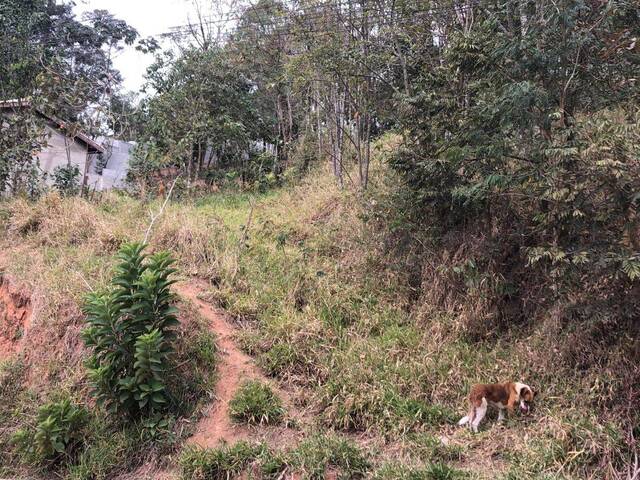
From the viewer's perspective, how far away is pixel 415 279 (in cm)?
562

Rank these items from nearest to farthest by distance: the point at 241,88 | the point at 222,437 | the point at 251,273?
the point at 222,437 → the point at 251,273 → the point at 241,88

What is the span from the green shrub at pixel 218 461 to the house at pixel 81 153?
25.9 feet

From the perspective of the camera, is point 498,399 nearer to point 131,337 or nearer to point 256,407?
point 256,407

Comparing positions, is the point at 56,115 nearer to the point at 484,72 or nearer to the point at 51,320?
the point at 51,320

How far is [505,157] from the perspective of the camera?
14.1 feet

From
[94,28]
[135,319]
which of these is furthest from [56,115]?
[94,28]

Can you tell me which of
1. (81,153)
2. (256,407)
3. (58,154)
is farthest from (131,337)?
(81,153)

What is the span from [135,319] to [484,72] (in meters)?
3.93

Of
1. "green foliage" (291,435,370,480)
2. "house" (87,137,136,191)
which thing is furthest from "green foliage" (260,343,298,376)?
"house" (87,137,136,191)

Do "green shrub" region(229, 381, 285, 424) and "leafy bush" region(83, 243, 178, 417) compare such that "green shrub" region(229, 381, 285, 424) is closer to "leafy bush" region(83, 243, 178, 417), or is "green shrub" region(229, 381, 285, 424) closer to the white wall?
"leafy bush" region(83, 243, 178, 417)

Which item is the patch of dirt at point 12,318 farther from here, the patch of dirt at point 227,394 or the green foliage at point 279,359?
the green foliage at point 279,359

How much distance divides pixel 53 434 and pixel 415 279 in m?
3.86

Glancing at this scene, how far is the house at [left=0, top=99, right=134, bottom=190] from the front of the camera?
401 inches

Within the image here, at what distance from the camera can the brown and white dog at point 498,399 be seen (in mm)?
3773
